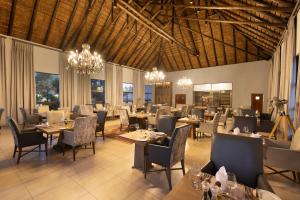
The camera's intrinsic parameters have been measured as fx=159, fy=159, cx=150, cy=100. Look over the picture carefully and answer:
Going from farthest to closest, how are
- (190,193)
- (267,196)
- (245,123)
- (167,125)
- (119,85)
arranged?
1. (119,85)
2. (245,123)
3. (167,125)
4. (190,193)
5. (267,196)

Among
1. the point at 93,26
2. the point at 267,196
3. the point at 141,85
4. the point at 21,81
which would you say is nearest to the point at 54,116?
the point at 21,81

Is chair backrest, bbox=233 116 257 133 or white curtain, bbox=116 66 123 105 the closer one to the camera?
chair backrest, bbox=233 116 257 133

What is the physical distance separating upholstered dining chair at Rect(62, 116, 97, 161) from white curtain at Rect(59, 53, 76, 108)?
17.9ft

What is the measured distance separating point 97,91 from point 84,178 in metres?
8.36

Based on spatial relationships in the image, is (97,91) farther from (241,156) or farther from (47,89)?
(241,156)

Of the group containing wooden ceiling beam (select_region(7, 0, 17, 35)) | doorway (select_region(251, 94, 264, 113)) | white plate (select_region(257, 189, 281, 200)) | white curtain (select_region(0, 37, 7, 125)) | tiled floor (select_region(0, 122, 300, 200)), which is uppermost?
wooden ceiling beam (select_region(7, 0, 17, 35))

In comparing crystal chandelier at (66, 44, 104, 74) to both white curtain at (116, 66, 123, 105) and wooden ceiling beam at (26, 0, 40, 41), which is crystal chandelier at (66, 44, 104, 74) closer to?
wooden ceiling beam at (26, 0, 40, 41)

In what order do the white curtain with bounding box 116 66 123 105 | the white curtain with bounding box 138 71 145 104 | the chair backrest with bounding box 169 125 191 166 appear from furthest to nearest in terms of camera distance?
the white curtain with bounding box 138 71 145 104 → the white curtain with bounding box 116 66 123 105 → the chair backrest with bounding box 169 125 191 166

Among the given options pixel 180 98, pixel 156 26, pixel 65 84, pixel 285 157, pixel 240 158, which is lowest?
pixel 285 157

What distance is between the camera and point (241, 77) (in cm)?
1062

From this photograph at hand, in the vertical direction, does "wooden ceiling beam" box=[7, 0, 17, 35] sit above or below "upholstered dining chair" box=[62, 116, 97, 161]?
above

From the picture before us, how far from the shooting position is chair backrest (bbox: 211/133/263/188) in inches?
71.7

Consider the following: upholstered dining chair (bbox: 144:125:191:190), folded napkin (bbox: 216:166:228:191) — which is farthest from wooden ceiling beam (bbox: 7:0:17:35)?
folded napkin (bbox: 216:166:228:191)

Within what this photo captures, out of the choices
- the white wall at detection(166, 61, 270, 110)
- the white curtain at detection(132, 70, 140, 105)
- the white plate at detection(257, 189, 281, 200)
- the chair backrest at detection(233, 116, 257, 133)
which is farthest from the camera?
the white curtain at detection(132, 70, 140, 105)
